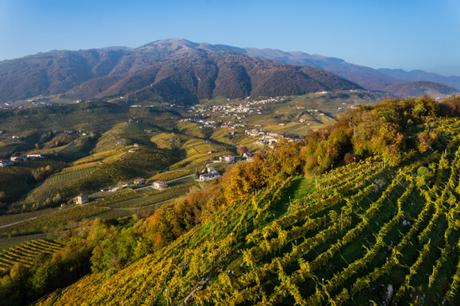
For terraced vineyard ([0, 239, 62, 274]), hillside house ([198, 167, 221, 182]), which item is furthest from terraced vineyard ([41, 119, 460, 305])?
hillside house ([198, 167, 221, 182])

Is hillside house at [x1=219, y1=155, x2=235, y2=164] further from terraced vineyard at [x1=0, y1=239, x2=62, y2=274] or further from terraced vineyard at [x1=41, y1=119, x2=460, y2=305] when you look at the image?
terraced vineyard at [x1=41, y1=119, x2=460, y2=305]

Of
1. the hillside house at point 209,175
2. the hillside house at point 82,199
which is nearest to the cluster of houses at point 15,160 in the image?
the hillside house at point 82,199

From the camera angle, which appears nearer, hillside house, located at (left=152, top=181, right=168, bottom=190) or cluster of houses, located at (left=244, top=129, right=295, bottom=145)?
hillside house, located at (left=152, top=181, right=168, bottom=190)

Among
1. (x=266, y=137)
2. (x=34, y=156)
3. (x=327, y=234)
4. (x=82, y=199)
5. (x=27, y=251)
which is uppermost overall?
(x=327, y=234)

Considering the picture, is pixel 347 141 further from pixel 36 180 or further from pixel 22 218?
pixel 36 180

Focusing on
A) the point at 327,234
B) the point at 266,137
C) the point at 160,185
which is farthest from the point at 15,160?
the point at 327,234

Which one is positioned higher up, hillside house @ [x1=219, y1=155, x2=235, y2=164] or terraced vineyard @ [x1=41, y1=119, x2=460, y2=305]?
terraced vineyard @ [x1=41, y1=119, x2=460, y2=305]

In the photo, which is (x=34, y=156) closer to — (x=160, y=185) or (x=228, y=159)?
(x=160, y=185)

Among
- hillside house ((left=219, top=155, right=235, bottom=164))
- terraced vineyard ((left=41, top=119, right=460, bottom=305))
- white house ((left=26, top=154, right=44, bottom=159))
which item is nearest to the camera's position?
terraced vineyard ((left=41, top=119, right=460, bottom=305))
